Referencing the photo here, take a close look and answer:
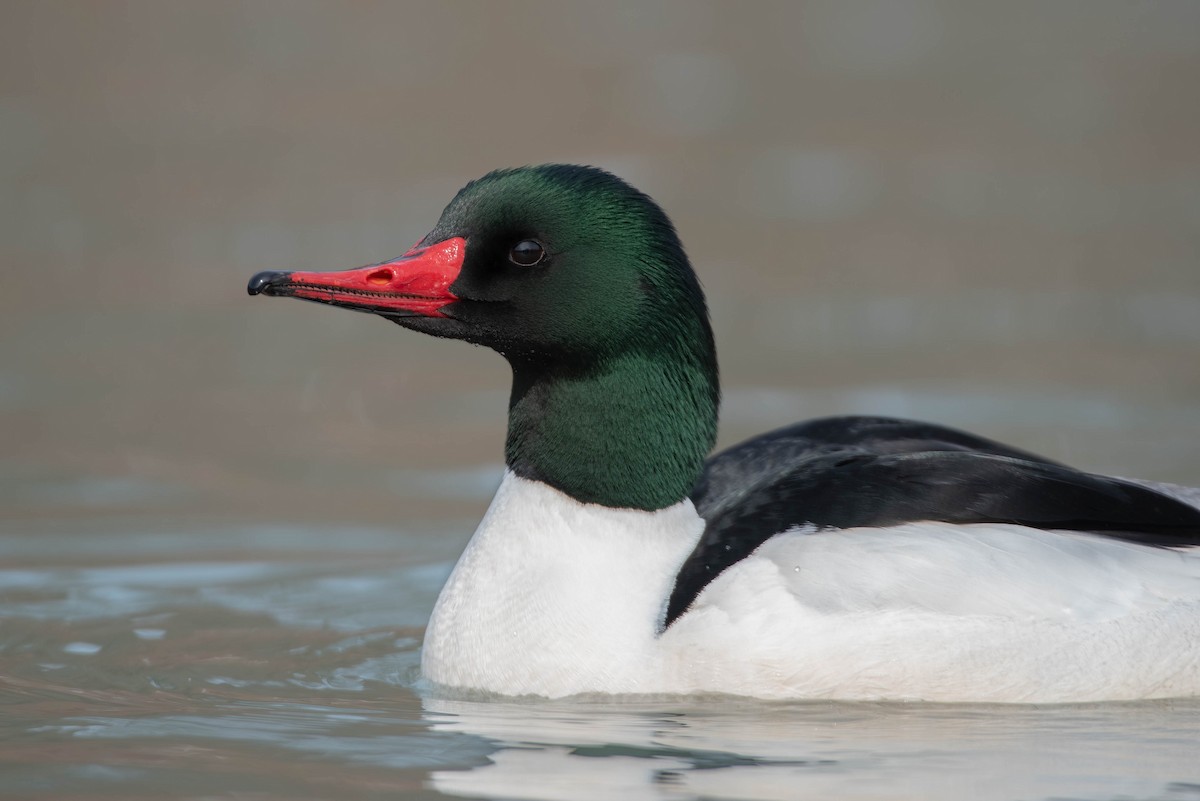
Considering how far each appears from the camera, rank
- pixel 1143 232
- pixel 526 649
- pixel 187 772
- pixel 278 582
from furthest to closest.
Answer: pixel 1143 232 < pixel 278 582 < pixel 526 649 < pixel 187 772

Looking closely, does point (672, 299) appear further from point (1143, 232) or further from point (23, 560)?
point (1143, 232)

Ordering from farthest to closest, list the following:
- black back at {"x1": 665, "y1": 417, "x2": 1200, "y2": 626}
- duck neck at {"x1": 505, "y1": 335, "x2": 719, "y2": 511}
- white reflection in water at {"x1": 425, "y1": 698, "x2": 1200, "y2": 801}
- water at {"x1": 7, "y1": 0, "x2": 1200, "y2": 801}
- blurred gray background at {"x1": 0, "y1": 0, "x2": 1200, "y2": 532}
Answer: blurred gray background at {"x1": 0, "y1": 0, "x2": 1200, "y2": 532} < duck neck at {"x1": 505, "y1": 335, "x2": 719, "y2": 511} < black back at {"x1": 665, "y1": 417, "x2": 1200, "y2": 626} < water at {"x1": 7, "y1": 0, "x2": 1200, "y2": 801} < white reflection in water at {"x1": 425, "y1": 698, "x2": 1200, "y2": 801}

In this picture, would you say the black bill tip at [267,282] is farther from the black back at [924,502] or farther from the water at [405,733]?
the black back at [924,502]

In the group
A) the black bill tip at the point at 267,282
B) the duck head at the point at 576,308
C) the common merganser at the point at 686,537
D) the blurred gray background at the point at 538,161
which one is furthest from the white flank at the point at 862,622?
the blurred gray background at the point at 538,161

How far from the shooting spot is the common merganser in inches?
222

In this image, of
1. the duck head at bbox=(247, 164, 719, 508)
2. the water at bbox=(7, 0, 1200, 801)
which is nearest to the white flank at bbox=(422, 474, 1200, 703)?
the water at bbox=(7, 0, 1200, 801)

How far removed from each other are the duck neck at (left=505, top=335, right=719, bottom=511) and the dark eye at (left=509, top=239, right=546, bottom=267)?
0.34 meters

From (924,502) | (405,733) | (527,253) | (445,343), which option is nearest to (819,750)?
(924,502)

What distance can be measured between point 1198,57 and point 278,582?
10.7 meters

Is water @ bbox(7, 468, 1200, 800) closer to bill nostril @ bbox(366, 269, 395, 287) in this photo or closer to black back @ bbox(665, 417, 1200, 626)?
black back @ bbox(665, 417, 1200, 626)

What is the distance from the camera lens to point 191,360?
11.2 m

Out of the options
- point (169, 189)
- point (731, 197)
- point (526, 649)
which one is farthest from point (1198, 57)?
point (526, 649)

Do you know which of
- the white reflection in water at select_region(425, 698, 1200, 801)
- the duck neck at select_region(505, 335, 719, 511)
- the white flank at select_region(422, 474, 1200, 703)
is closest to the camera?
the white reflection in water at select_region(425, 698, 1200, 801)

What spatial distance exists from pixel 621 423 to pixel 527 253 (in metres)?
0.61
